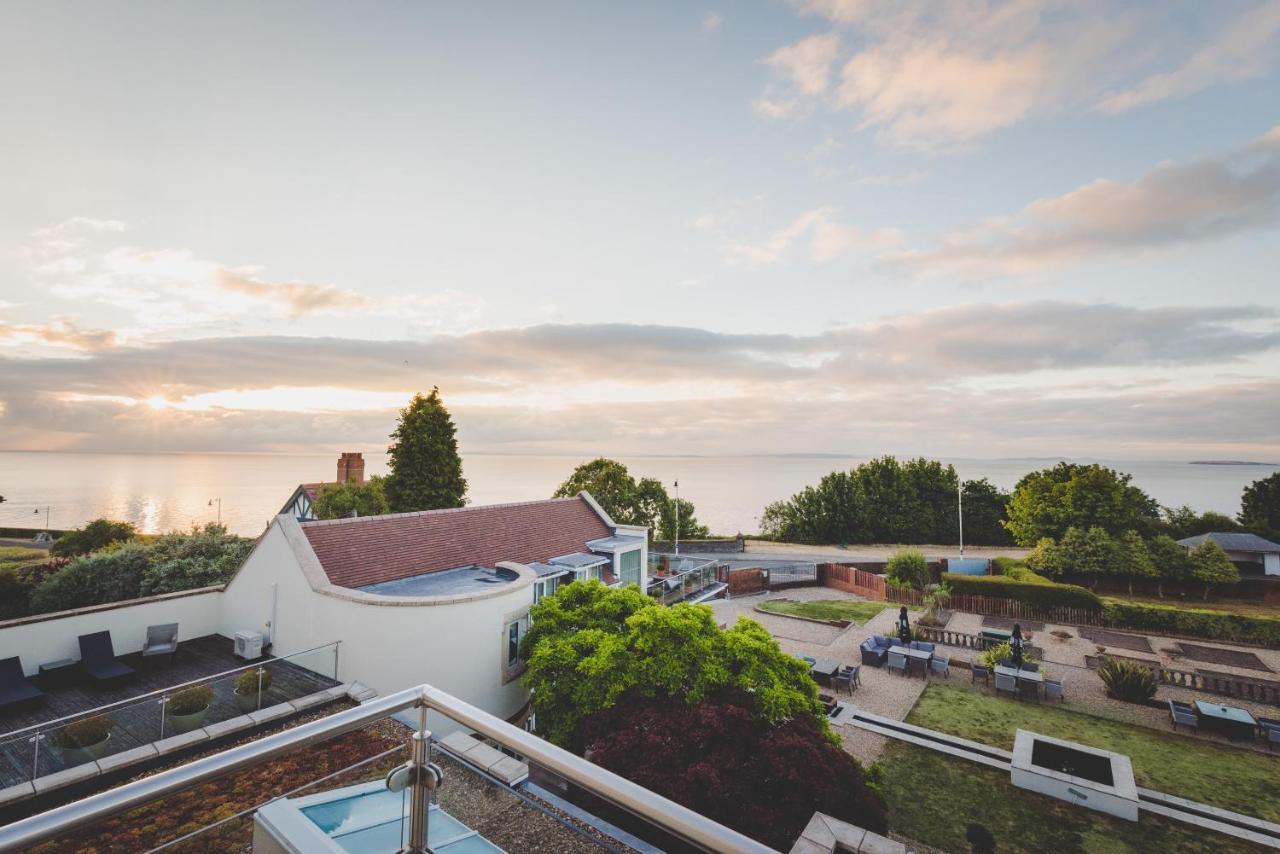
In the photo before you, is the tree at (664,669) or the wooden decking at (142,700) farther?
the tree at (664,669)

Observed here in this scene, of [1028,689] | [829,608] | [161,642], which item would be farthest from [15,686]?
[829,608]

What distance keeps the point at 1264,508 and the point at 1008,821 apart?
57530 millimetres

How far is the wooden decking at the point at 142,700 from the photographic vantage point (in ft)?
29.8

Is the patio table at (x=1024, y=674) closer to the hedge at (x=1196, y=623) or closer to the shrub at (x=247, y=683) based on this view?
the hedge at (x=1196, y=623)

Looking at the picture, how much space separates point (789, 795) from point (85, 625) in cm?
1631

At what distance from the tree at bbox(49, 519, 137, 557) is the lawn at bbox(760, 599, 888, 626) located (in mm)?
40265

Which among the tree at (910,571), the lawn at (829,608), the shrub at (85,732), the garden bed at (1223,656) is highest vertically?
the shrub at (85,732)

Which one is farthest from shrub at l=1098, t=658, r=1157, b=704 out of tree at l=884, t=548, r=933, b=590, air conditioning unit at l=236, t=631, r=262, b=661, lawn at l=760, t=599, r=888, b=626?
air conditioning unit at l=236, t=631, r=262, b=661

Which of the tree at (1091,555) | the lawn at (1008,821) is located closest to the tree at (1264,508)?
the tree at (1091,555)

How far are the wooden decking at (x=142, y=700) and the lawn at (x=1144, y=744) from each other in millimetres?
16142

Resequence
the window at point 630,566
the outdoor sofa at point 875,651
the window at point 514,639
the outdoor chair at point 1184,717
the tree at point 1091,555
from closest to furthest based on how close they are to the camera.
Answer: the window at point 514,639, the outdoor chair at point 1184,717, the outdoor sofa at point 875,651, the window at point 630,566, the tree at point 1091,555

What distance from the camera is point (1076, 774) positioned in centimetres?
1315

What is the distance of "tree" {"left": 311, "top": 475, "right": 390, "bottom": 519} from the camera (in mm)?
34938

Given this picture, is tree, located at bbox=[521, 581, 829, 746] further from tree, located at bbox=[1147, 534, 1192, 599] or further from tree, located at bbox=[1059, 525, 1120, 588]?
tree, located at bbox=[1147, 534, 1192, 599]
